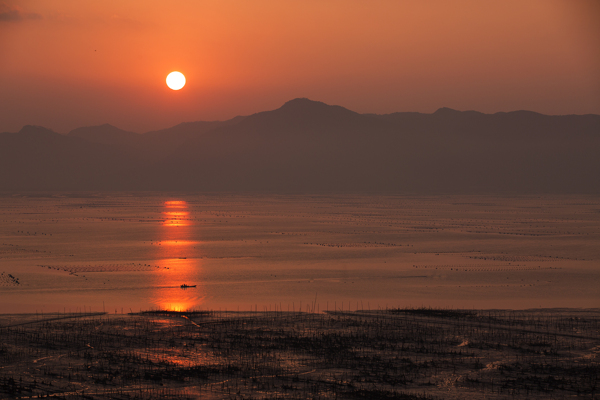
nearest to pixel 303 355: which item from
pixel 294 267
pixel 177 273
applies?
pixel 177 273

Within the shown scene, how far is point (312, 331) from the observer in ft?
96.8

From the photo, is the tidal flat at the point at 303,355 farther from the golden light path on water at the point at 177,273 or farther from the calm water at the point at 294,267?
the calm water at the point at 294,267

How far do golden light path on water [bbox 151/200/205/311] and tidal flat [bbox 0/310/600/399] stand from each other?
431 cm

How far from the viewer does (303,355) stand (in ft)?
83.9

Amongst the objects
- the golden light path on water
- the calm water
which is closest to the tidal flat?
the golden light path on water

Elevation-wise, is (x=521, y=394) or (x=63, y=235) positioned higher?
(x=63, y=235)

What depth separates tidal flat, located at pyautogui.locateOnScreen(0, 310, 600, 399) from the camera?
2138cm

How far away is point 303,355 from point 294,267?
27.4 m

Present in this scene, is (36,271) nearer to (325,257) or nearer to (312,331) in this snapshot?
(325,257)

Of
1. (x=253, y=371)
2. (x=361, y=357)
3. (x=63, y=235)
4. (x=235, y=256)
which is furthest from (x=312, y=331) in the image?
(x=63, y=235)

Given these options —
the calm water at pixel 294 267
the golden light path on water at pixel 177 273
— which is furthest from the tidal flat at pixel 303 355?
the calm water at pixel 294 267

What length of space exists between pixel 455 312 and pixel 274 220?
250 ft

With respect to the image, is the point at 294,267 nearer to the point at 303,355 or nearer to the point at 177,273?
the point at 177,273

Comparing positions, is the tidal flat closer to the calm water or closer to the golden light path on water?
the golden light path on water
